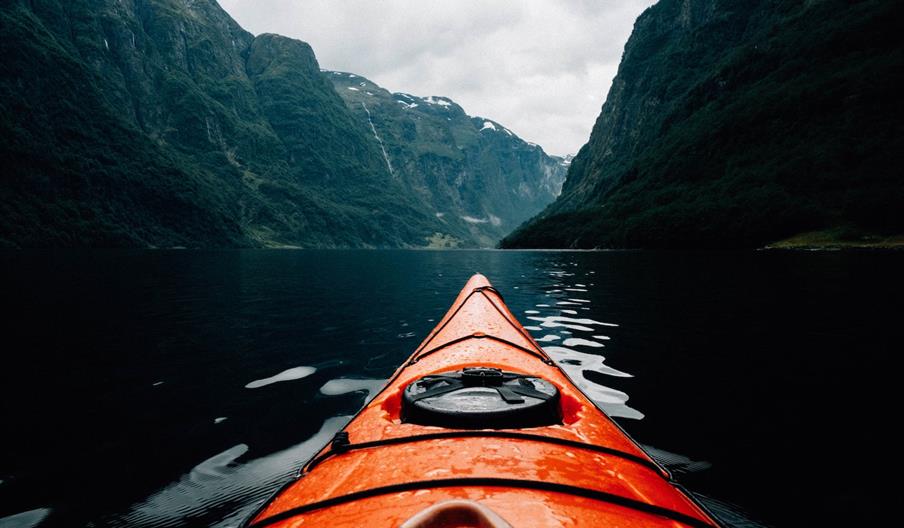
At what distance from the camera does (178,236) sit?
146125 millimetres

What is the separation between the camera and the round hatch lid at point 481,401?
9.59 ft

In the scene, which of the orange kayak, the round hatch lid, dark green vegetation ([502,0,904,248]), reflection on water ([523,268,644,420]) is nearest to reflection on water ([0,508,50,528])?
the orange kayak

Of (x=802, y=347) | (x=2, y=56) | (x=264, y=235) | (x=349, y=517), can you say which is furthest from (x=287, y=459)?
(x=2, y=56)

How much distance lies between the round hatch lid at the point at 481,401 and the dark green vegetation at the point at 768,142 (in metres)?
83.4

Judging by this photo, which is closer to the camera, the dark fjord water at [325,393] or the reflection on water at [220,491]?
the reflection on water at [220,491]

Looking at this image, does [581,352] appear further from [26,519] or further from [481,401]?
[26,519]

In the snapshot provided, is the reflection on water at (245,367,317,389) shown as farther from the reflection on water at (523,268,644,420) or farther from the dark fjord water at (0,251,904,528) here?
the reflection on water at (523,268,644,420)

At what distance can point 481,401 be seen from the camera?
318 cm

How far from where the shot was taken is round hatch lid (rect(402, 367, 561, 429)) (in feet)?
9.59

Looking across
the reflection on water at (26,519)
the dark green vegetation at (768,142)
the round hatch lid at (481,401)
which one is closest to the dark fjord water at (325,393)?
the reflection on water at (26,519)

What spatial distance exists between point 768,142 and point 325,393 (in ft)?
442

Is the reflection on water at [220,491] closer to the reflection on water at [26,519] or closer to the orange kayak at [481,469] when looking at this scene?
the reflection on water at [26,519]

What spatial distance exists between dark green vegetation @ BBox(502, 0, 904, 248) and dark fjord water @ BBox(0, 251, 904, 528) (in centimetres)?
7466

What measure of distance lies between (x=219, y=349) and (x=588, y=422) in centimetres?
932
